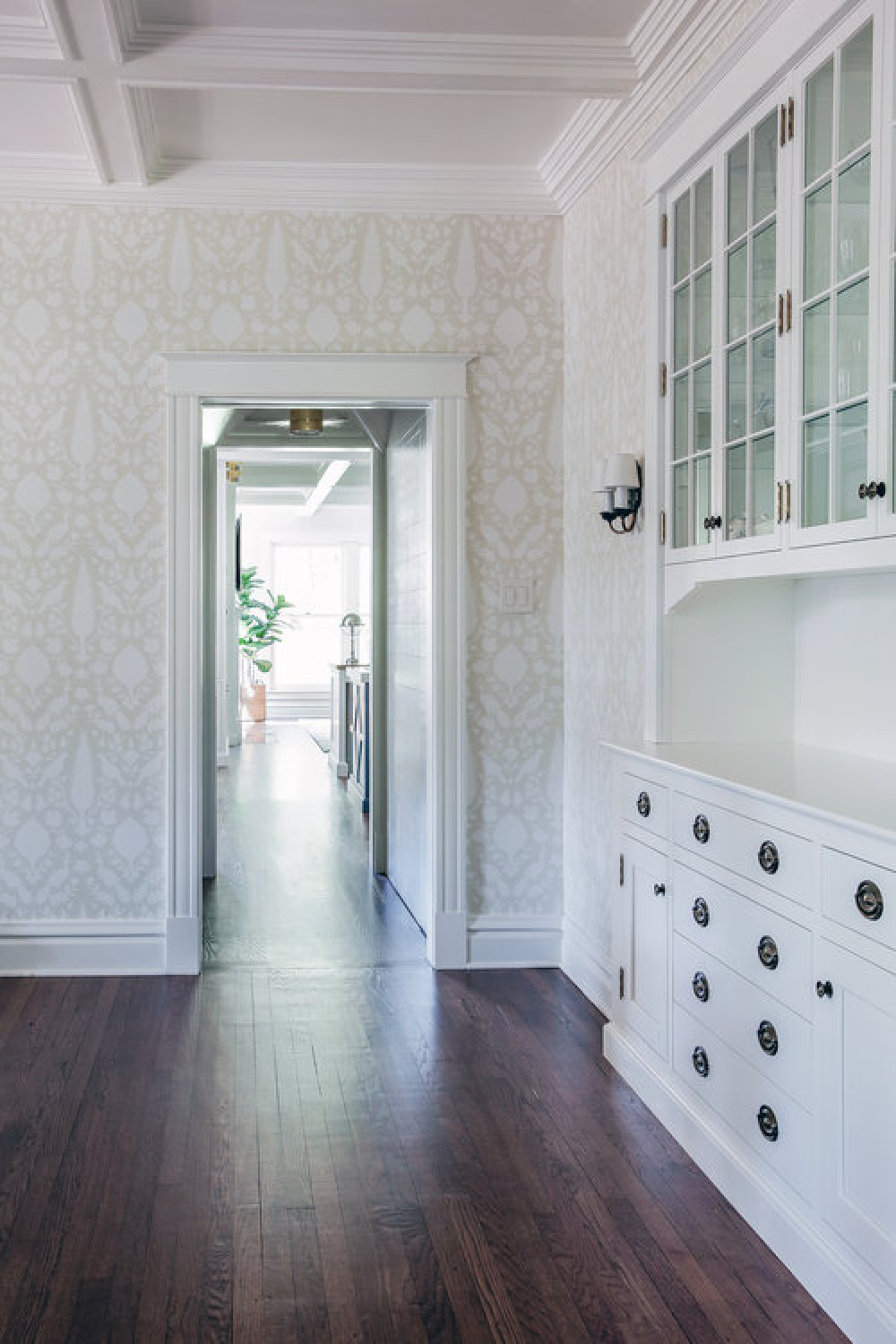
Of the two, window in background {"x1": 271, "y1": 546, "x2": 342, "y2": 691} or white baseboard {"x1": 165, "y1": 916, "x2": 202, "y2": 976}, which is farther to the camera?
window in background {"x1": 271, "y1": 546, "x2": 342, "y2": 691}

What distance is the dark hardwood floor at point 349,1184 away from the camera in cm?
230

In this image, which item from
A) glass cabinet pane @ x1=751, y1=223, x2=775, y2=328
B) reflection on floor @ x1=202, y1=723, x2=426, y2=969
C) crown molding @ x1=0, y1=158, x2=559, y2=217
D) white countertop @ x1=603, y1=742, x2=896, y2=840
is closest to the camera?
white countertop @ x1=603, y1=742, x2=896, y2=840

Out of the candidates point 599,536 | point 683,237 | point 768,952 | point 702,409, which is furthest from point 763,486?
point 599,536

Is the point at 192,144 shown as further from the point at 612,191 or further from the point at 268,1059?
the point at 268,1059

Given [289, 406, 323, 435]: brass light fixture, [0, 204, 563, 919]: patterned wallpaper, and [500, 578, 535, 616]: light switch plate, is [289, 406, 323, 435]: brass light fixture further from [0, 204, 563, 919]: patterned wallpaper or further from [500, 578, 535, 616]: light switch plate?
[500, 578, 535, 616]: light switch plate

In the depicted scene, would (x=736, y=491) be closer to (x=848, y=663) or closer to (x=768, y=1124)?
(x=848, y=663)

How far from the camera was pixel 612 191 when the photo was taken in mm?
4109

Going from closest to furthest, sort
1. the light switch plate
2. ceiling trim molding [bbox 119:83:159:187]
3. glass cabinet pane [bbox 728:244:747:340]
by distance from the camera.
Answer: glass cabinet pane [bbox 728:244:747:340]
ceiling trim molding [bbox 119:83:159:187]
the light switch plate

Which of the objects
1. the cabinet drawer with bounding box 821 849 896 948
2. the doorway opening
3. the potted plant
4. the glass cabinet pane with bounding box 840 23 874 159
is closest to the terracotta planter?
the potted plant

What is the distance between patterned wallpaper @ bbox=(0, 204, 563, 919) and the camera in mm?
4520

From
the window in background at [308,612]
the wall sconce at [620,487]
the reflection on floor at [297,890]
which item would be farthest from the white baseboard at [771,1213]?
the window in background at [308,612]

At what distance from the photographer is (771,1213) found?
2506 mm

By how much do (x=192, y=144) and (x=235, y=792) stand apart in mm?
5748

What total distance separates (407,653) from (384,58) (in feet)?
8.64
